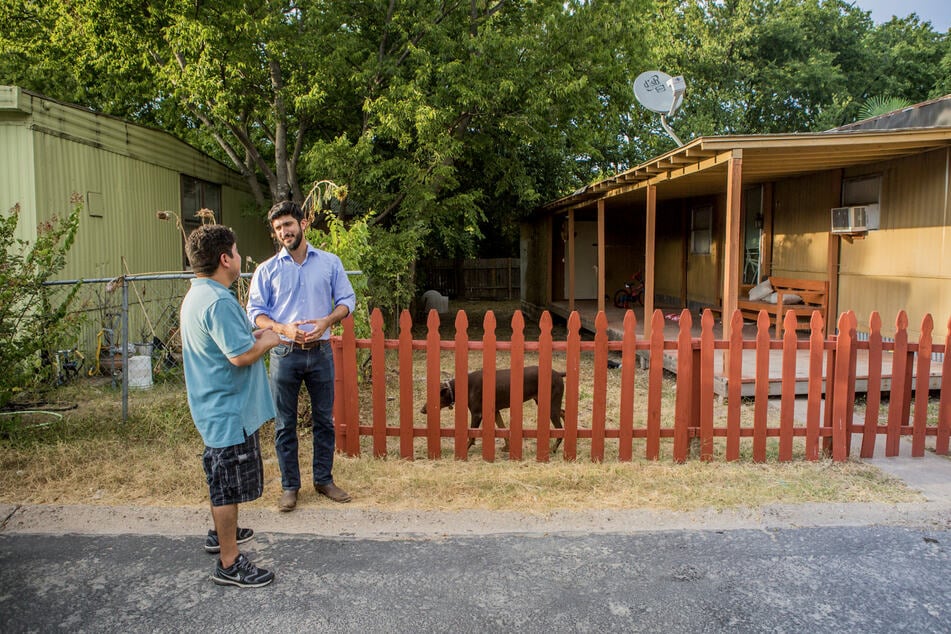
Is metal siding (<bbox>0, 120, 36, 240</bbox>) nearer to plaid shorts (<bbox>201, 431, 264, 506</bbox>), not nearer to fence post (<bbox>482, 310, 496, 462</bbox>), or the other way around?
fence post (<bbox>482, 310, 496, 462</bbox>)

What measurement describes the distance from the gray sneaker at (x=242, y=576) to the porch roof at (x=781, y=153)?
5.47 m

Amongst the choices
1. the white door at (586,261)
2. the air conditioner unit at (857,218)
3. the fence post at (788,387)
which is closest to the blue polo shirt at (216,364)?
the fence post at (788,387)

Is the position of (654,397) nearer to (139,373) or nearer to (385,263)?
(139,373)

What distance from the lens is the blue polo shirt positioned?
292 cm

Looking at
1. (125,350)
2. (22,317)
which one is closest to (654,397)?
(125,350)

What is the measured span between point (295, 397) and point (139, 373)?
4.23 metres

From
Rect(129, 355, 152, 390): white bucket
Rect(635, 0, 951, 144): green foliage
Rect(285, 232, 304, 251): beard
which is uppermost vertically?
Rect(635, 0, 951, 144): green foliage

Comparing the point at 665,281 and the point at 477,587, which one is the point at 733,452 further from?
the point at 665,281

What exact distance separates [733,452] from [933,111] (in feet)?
16.8

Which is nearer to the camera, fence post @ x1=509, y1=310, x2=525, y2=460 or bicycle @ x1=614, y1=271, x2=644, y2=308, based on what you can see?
fence post @ x1=509, y1=310, x2=525, y2=460

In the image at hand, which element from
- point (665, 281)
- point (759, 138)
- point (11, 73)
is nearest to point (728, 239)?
point (759, 138)

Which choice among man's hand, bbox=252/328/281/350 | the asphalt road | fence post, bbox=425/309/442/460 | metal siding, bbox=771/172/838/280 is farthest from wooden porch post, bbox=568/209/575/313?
man's hand, bbox=252/328/281/350

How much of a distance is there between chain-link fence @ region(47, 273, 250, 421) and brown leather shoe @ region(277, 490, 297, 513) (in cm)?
236

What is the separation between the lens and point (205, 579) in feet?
10.5
